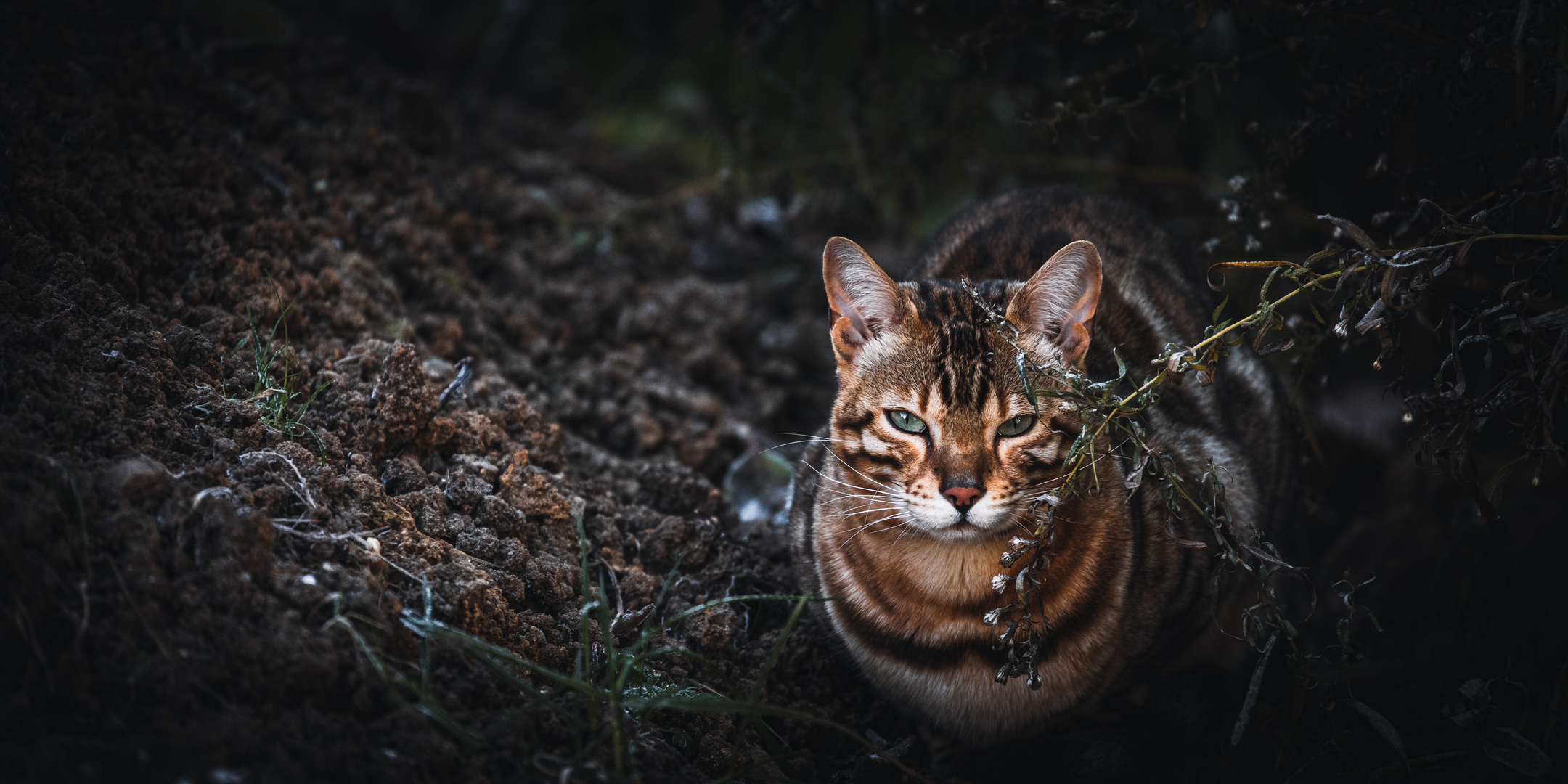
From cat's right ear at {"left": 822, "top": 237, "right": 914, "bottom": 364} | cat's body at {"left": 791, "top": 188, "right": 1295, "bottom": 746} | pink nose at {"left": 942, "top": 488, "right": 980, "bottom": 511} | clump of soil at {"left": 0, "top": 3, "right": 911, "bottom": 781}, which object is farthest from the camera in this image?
cat's right ear at {"left": 822, "top": 237, "right": 914, "bottom": 364}

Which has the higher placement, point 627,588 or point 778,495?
point 778,495

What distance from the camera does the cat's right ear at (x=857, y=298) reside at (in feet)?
7.54

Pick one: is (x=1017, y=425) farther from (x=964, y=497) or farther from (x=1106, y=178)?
(x=1106, y=178)

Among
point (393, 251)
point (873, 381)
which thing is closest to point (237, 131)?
point (393, 251)

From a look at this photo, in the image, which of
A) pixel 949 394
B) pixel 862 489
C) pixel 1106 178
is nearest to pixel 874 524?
pixel 862 489

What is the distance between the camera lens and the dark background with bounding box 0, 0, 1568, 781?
226 cm

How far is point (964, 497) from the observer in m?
2.06

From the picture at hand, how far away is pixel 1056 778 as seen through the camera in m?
2.31

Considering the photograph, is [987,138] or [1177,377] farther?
[987,138]

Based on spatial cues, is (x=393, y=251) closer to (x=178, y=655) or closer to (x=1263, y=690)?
(x=178, y=655)

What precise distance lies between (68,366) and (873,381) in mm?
1853

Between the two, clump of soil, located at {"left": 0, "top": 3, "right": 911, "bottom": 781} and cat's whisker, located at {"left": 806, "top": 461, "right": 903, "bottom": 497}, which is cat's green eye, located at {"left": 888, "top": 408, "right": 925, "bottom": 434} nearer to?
cat's whisker, located at {"left": 806, "top": 461, "right": 903, "bottom": 497}

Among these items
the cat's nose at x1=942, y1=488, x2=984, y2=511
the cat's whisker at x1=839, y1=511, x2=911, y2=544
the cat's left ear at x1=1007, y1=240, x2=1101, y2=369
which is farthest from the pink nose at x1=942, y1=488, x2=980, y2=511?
the cat's left ear at x1=1007, y1=240, x2=1101, y2=369

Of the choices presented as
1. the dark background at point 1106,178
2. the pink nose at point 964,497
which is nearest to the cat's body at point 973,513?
the pink nose at point 964,497
